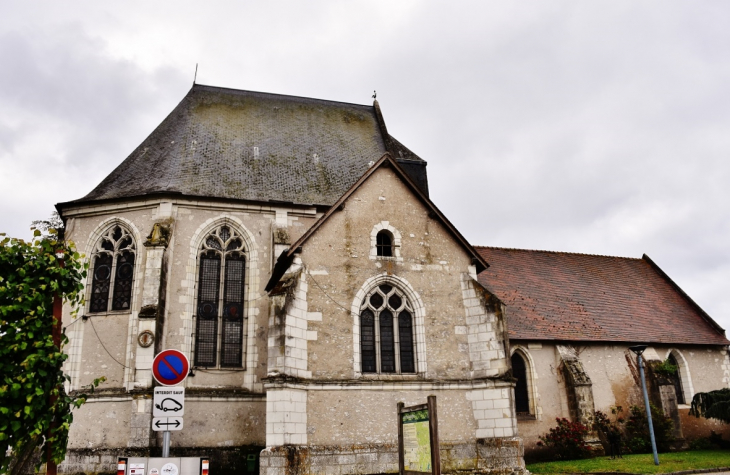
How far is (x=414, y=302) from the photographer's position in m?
14.8

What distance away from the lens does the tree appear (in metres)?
19.4

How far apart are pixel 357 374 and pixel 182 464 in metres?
7.15

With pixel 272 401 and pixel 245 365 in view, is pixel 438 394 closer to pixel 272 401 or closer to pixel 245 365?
pixel 272 401

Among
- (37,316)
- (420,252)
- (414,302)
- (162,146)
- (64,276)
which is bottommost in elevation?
(37,316)

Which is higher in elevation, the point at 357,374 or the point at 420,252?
the point at 420,252

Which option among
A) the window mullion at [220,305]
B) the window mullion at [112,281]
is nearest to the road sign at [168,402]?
the window mullion at [220,305]

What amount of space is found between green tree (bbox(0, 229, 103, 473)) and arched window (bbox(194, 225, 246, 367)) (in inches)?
377

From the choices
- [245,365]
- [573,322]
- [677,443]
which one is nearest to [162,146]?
[245,365]

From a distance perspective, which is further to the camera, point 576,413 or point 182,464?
point 576,413

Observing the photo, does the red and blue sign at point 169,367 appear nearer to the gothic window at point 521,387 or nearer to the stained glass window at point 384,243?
the stained glass window at point 384,243

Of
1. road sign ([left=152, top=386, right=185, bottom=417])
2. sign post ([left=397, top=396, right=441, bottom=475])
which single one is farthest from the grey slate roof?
road sign ([left=152, top=386, right=185, bottom=417])

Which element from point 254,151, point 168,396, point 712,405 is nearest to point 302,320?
point 168,396

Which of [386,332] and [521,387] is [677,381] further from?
[386,332]

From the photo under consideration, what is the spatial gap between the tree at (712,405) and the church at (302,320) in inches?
30.1
